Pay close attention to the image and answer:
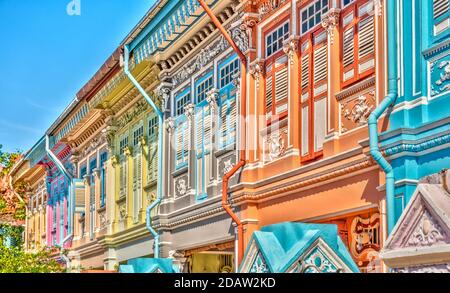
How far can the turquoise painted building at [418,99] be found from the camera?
31.3 ft

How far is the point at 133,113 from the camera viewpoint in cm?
1853

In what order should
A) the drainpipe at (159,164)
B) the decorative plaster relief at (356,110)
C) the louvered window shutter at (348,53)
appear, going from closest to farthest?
the decorative plaster relief at (356,110) < the louvered window shutter at (348,53) < the drainpipe at (159,164)

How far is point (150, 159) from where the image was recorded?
17.8 metres

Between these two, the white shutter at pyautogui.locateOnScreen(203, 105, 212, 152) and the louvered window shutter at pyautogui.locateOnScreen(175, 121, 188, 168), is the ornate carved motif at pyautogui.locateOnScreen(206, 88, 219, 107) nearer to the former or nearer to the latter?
the white shutter at pyautogui.locateOnScreen(203, 105, 212, 152)

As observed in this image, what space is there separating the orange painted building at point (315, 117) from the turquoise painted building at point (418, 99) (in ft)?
1.34

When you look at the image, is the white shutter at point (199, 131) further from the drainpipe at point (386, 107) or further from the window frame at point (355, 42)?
the drainpipe at point (386, 107)

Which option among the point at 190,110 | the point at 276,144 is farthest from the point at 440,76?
the point at 190,110

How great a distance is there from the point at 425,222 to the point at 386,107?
94.6 inches

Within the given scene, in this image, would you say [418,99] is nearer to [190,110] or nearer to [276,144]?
[276,144]

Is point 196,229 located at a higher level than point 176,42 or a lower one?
lower

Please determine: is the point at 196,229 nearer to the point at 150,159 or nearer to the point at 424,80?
the point at 150,159

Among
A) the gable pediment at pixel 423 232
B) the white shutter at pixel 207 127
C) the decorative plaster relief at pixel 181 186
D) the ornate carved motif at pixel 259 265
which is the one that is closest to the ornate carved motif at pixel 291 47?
the white shutter at pixel 207 127
